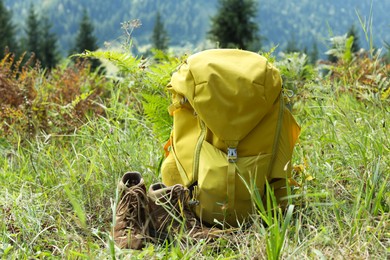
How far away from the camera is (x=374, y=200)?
8.10 feet

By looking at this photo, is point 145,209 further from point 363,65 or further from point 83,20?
point 83,20

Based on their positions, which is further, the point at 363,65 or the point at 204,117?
the point at 363,65

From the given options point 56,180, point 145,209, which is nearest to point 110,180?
point 56,180

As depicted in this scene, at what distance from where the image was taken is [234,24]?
3994 cm

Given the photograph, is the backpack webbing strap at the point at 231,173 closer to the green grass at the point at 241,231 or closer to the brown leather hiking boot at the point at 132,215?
the green grass at the point at 241,231

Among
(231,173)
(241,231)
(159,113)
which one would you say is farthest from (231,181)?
(159,113)

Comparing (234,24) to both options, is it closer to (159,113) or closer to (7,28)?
(7,28)

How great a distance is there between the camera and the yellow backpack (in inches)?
104

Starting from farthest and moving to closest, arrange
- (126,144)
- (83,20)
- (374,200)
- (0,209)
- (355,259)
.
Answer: (83,20) < (126,144) < (0,209) < (374,200) < (355,259)

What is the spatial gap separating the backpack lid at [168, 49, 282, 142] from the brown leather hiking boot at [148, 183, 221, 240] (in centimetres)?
37

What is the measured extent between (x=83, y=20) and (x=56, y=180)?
55.5 m

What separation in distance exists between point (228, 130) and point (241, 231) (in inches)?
19.7

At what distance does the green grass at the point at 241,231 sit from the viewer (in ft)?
7.26

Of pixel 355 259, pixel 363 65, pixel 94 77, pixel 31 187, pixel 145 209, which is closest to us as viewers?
pixel 355 259
